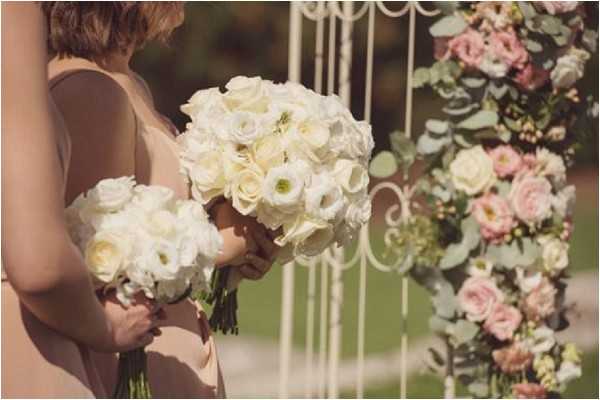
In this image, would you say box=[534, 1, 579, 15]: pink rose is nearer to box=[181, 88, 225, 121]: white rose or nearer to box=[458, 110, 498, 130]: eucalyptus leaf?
box=[458, 110, 498, 130]: eucalyptus leaf

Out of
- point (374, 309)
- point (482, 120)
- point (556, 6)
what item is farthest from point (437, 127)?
point (374, 309)

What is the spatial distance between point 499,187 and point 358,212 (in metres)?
1.96

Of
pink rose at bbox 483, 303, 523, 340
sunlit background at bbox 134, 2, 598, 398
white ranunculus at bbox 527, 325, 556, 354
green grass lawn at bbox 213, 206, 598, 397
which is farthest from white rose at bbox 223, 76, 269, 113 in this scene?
sunlit background at bbox 134, 2, 598, 398

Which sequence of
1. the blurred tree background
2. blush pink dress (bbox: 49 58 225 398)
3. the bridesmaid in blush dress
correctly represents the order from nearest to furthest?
the bridesmaid in blush dress < blush pink dress (bbox: 49 58 225 398) < the blurred tree background

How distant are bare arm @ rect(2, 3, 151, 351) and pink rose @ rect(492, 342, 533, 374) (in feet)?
8.48

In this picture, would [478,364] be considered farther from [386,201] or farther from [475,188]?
[386,201]

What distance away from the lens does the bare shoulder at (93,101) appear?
2.45 meters

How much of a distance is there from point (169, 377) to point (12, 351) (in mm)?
419

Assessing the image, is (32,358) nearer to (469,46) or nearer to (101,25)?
(101,25)

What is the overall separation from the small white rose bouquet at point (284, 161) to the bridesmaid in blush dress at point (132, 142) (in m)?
0.06

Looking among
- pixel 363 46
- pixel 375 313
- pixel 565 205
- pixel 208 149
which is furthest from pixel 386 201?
pixel 208 149

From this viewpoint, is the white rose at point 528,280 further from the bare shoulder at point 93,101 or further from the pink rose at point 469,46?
the bare shoulder at point 93,101

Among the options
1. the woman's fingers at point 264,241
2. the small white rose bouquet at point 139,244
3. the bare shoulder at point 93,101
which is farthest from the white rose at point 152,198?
the woman's fingers at point 264,241

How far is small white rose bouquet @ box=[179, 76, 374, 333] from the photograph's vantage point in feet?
8.45
